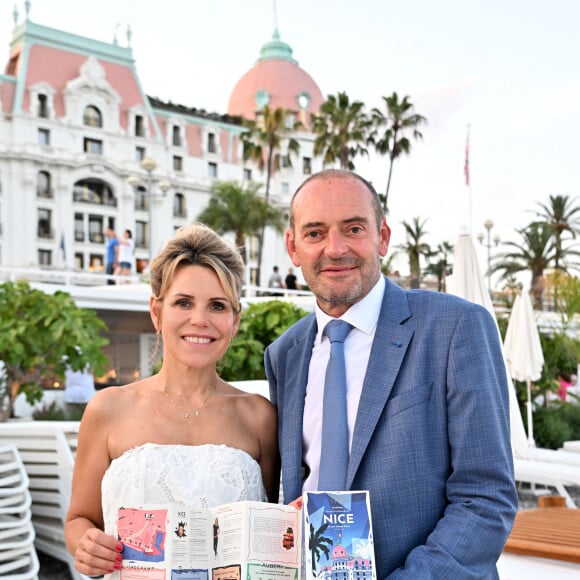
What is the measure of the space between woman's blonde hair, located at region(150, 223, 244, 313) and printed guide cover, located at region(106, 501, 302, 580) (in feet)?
3.37

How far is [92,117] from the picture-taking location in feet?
→ 173

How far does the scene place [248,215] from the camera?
40.3 meters

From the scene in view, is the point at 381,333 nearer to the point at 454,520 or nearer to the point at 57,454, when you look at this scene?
the point at 454,520

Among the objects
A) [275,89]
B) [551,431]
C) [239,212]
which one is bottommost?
[551,431]

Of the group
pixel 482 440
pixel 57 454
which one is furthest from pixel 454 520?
pixel 57 454

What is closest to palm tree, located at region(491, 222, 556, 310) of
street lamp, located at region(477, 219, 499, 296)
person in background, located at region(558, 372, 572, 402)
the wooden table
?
street lamp, located at region(477, 219, 499, 296)

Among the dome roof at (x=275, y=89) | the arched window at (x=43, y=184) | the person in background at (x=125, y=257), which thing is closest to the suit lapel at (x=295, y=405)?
the person in background at (x=125, y=257)

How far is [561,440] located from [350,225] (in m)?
12.6

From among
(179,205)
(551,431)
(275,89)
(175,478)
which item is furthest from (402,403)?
(275,89)

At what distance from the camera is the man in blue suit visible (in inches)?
89.7

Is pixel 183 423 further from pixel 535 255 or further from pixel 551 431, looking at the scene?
pixel 535 255

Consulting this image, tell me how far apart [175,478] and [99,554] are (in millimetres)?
545

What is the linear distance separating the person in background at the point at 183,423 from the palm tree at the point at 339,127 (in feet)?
128

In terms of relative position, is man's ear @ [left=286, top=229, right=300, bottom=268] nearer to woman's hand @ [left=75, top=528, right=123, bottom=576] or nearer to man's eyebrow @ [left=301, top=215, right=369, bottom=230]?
man's eyebrow @ [left=301, top=215, right=369, bottom=230]
